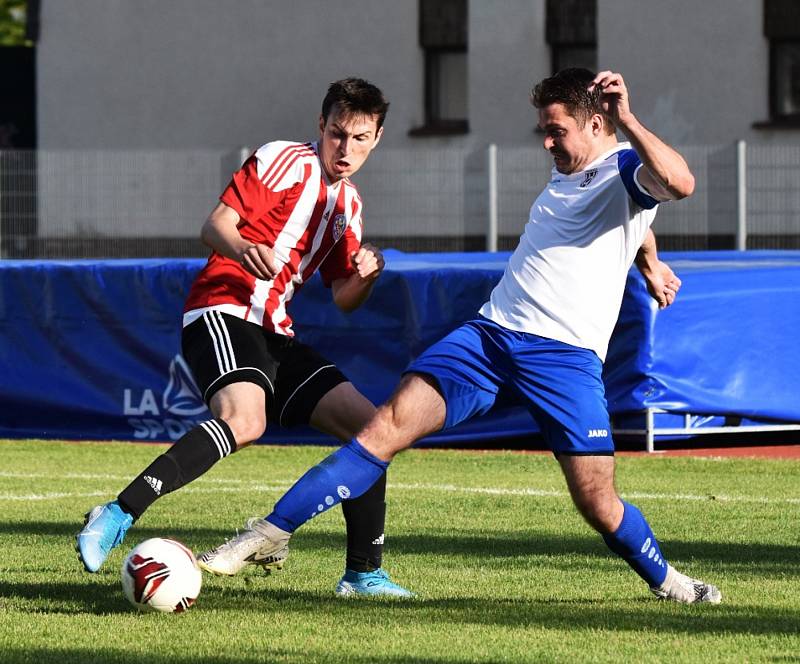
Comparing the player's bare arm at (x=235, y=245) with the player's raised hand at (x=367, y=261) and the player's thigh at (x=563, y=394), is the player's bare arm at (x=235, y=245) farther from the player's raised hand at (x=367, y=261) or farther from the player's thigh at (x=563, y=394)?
the player's thigh at (x=563, y=394)

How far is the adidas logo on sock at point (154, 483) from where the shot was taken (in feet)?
20.0

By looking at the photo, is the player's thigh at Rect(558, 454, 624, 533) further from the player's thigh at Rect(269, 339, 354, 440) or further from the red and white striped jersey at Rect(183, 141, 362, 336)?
the red and white striped jersey at Rect(183, 141, 362, 336)

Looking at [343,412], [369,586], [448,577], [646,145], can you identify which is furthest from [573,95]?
[448,577]

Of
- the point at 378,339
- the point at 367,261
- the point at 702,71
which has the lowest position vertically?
the point at 378,339

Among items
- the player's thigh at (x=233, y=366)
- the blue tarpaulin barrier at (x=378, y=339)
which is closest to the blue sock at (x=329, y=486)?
the player's thigh at (x=233, y=366)

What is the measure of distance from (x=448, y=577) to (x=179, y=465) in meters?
1.38

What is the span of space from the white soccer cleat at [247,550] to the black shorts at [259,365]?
0.77m

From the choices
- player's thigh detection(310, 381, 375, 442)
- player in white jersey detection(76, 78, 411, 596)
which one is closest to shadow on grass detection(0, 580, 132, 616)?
player in white jersey detection(76, 78, 411, 596)

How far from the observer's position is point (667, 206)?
23.4 meters

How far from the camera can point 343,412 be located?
21.7 feet

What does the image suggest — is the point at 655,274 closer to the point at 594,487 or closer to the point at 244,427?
the point at 594,487

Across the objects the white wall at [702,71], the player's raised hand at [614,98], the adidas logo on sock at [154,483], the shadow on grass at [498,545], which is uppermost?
the white wall at [702,71]

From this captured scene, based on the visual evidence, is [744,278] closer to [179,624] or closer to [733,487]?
[733,487]

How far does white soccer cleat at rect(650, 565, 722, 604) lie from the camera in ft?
20.6
